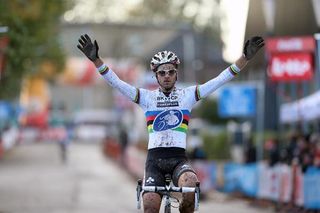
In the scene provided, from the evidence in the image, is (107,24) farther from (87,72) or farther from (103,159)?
(103,159)

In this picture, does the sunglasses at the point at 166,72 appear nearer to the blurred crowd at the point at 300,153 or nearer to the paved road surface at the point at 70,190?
the paved road surface at the point at 70,190

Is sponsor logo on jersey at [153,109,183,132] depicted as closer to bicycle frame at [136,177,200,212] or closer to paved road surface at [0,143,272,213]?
bicycle frame at [136,177,200,212]

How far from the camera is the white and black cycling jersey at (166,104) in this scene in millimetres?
8719

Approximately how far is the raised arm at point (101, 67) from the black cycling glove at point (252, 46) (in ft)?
3.99

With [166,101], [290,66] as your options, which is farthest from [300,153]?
[166,101]

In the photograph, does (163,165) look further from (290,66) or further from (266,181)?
(266,181)

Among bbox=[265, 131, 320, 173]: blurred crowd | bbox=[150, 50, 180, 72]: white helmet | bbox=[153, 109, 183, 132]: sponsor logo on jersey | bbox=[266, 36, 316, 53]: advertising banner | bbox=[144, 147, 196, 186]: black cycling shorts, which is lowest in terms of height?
bbox=[144, 147, 196, 186]: black cycling shorts

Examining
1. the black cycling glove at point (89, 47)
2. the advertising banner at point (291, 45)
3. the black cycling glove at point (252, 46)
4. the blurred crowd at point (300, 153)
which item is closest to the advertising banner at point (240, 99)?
the blurred crowd at point (300, 153)

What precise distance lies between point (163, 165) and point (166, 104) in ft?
2.21

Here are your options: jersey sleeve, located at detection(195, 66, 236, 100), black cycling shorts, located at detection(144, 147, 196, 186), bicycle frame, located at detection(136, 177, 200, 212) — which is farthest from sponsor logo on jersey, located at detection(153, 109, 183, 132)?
bicycle frame, located at detection(136, 177, 200, 212)

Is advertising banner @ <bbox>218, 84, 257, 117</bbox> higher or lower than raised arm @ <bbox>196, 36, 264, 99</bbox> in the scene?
higher

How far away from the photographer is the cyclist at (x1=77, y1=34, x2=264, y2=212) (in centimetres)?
859

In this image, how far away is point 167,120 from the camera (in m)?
8.77

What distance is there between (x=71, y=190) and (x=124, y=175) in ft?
32.7
